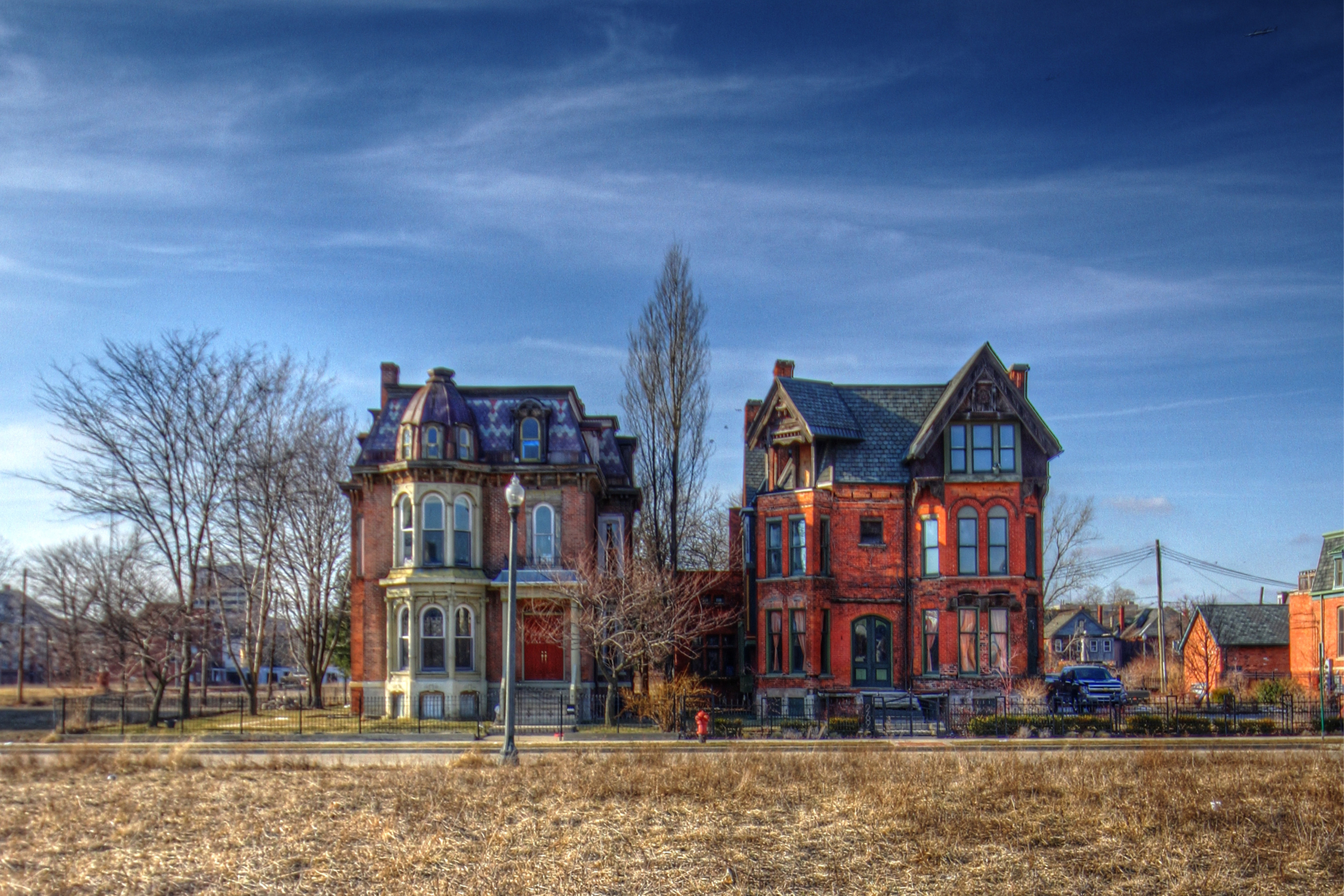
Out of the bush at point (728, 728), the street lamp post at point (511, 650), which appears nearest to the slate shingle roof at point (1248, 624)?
the bush at point (728, 728)

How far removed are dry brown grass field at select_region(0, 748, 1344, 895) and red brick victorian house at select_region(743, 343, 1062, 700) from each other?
16.4 m

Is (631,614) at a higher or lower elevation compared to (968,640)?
higher

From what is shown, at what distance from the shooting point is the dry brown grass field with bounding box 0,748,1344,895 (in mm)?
12086

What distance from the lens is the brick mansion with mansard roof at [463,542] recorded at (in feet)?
121

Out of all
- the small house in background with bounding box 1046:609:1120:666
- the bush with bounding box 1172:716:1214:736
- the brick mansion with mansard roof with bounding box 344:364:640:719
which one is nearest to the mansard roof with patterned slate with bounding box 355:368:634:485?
the brick mansion with mansard roof with bounding box 344:364:640:719

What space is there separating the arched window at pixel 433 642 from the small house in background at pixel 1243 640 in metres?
48.0

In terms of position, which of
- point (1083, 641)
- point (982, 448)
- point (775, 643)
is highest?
point (982, 448)

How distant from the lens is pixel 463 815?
15.4 m

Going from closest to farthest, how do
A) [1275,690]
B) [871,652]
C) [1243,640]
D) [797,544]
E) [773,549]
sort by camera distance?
[871,652] < [797,544] < [773,549] < [1275,690] < [1243,640]

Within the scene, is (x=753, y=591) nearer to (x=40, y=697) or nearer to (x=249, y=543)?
(x=249, y=543)

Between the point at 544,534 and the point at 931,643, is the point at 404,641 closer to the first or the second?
the point at 544,534

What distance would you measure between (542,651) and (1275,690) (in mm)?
31670

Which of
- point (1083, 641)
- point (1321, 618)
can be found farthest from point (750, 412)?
point (1083, 641)

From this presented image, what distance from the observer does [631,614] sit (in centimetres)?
3544
